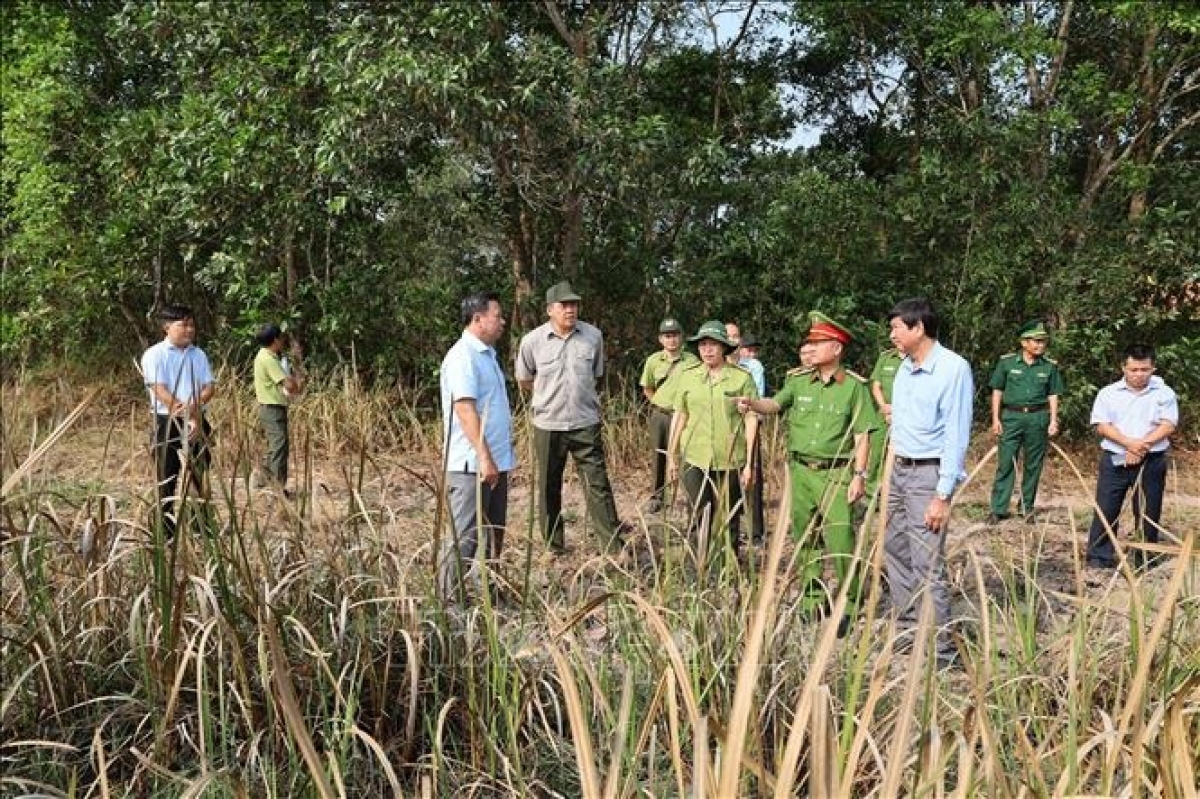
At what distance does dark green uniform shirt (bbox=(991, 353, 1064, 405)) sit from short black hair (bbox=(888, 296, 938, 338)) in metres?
3.49

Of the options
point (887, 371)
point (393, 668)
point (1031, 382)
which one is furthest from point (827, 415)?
point (1031, 382)

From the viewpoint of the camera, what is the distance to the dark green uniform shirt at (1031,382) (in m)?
6.85

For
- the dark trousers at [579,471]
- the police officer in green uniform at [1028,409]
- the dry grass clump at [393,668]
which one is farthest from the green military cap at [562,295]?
the police officer in green uniform at [1028,409]

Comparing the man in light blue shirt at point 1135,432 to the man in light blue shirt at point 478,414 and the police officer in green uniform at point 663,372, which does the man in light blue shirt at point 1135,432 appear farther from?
the man in light blue shirt at point 478,414

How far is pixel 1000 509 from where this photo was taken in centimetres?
674

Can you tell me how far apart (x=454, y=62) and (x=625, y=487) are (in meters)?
3.75

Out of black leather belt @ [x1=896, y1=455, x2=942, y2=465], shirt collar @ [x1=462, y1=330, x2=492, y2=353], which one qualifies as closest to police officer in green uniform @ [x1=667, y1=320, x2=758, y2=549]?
black leather belt @ [x1=896, y1=455, x2=942, y2=465]

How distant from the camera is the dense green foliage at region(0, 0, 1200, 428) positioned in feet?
28.0

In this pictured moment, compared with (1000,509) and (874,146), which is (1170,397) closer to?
(1000,509)

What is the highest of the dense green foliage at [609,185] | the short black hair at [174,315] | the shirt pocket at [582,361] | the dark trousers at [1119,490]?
the dense green foliage at [609,185]

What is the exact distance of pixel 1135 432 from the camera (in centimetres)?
539

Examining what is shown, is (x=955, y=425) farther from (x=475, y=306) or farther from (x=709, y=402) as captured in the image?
(x=475, y=306)

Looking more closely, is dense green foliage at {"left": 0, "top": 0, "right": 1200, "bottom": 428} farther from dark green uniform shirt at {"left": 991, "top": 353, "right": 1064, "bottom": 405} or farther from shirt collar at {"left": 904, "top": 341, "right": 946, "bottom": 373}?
shirt collar at {"left": 904, "top": 341, "right": 946, "bottom": 373}

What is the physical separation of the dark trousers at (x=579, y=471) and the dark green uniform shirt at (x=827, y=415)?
1512 millimetres
